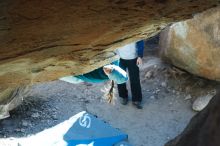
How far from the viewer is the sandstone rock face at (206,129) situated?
5.46 feet

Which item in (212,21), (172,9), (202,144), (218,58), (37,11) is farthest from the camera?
(218,58)

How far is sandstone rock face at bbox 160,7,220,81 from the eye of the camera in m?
4.16

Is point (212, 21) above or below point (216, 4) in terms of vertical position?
below

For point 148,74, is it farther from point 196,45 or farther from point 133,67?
point 196,45

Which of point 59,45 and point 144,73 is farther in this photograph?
point 144,73

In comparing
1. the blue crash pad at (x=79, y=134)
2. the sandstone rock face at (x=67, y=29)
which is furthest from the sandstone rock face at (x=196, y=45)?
the sandstone rock face at (x=67, y=29)

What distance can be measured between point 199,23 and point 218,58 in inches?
15.2

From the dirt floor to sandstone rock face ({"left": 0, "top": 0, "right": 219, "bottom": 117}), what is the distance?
302 cm

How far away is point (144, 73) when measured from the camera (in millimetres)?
5172

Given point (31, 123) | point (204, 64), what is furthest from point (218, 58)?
point (31, 123)

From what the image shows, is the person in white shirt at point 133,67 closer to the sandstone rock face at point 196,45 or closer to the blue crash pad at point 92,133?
the sandstone rock face at point 196,45

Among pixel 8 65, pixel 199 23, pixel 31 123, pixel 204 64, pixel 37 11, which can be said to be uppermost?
pixel 37 11

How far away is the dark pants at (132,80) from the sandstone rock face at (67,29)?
320cm

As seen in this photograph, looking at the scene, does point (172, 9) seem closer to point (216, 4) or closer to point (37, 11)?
point (216, 4)
